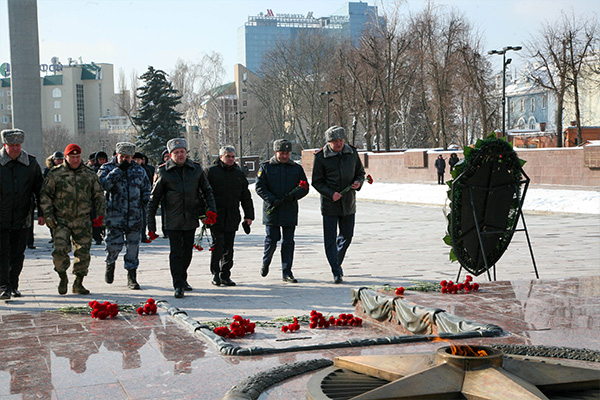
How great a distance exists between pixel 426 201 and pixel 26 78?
15.2 meters

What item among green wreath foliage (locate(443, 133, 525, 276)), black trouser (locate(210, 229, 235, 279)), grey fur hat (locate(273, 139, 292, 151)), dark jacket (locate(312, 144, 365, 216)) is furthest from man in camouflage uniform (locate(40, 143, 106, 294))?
green wreath foliage (locate(443, 133, 525, 276))

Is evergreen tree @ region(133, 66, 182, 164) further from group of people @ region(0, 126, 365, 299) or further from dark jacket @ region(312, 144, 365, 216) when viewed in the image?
dark jacket @ region(312, 144, 365, 216)

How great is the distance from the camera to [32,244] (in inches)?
546

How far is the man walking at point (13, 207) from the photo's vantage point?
8070 mm

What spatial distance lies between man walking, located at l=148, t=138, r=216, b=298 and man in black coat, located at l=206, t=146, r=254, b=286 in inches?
22.2

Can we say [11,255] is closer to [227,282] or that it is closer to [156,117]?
[227,282]

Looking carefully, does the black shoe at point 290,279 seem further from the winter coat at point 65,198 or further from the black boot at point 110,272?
the winter coat at point 65,198

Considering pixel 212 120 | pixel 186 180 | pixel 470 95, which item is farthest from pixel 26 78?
pixel 212 120

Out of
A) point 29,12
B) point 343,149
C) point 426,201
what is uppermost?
point 29,12

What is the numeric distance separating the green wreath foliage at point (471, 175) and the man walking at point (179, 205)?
2.72 meters

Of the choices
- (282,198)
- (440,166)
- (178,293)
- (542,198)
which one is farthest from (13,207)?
(440,166)

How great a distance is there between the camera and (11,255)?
821 cm

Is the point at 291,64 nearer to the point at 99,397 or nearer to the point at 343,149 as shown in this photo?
the point at 343,149

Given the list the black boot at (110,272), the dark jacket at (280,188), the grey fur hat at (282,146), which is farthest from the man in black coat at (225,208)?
the black boot at (110,272)
